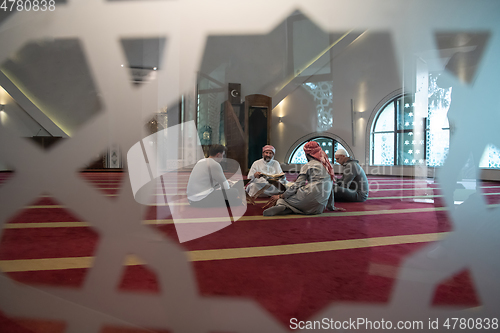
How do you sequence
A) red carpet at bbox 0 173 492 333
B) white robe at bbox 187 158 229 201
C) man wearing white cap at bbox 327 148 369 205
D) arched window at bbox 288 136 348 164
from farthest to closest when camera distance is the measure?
arched window at bbox 288 136 348 164 → man wearing white cap at bbox 327 148 369 205 → white robe at bbox 187 158 229 201 → red carpet at bbox 0 173 492 333

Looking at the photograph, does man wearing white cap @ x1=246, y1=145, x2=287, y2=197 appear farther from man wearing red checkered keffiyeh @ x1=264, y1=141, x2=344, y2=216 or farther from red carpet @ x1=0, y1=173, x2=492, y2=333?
red carpet @ x1=0, y1=173, x2=492, y2=333

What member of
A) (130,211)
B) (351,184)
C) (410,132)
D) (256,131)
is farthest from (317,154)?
(410,132)

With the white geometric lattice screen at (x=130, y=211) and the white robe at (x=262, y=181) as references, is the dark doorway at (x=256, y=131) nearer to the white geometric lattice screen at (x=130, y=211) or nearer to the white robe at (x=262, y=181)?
the white robe at (x=262, y=181)

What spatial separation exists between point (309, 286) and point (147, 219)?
68.6 inches

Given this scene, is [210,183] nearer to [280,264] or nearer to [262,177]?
[262,177]

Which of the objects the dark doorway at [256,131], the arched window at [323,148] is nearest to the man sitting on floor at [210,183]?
the dark doorway at [256,131]

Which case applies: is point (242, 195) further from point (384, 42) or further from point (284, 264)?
point (384, 42)

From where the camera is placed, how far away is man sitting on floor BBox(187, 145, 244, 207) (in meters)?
2.94

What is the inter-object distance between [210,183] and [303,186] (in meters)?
0.97

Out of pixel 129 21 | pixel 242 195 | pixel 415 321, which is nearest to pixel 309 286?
pixel 415 321

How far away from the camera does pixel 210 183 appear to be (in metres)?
3.02

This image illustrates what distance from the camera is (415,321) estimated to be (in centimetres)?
98

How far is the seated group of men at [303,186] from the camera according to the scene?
8.85ft

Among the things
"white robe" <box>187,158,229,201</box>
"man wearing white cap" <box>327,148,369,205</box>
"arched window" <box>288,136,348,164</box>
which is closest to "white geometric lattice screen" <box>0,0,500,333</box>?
"white robe" <box>187,158,229,201</box>
